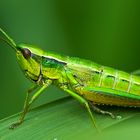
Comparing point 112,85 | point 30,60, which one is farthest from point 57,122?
point 30,60

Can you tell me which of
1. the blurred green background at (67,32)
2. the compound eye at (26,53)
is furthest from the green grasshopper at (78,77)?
the blurred green background at (67,32)

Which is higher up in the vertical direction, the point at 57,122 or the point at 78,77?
the point at 78,77

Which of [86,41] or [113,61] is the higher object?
[86,41]

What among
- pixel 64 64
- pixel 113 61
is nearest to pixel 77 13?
pixel 113 61

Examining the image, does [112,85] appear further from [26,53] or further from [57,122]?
[26,53]

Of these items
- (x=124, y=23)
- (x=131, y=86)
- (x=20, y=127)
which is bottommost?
(x=20, y=127)

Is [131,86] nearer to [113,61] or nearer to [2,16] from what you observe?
[113,61]

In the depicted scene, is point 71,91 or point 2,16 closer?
point 71,91
